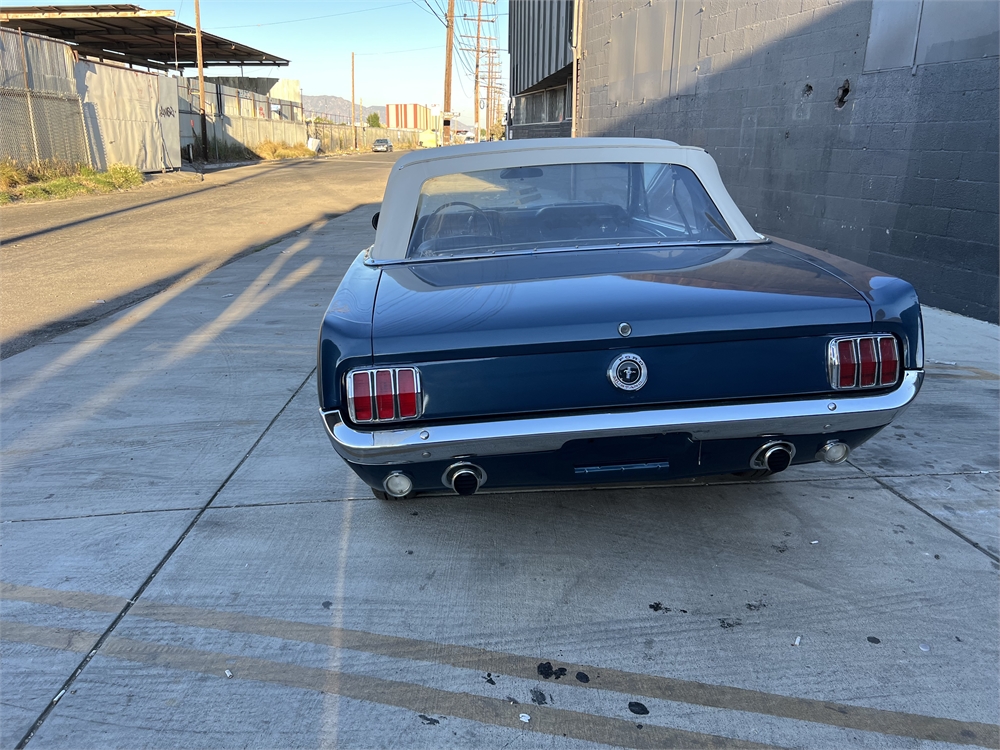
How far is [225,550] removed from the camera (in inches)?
120

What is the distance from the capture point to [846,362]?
2439 mm

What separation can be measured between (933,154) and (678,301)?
5500mm

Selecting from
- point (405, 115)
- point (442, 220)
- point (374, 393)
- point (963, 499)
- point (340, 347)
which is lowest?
point (963, 499)

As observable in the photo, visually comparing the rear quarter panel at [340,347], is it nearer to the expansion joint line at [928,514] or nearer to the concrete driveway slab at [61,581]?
the concrete driveway slab at [61,581]

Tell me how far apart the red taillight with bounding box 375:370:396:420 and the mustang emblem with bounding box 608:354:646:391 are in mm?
688

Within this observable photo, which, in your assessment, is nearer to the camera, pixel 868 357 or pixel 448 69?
pixel 868 357

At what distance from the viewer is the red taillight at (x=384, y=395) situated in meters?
2.35

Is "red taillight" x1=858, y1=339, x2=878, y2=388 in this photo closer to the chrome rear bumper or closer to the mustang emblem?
the chrome rear bumper

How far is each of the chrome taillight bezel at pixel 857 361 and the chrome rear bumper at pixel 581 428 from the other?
58 millimetres

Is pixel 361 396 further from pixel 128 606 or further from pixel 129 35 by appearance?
pixel 129 35

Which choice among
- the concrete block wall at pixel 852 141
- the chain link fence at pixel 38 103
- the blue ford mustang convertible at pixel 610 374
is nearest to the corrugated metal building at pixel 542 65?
the concrete block wall at pixel 852 141

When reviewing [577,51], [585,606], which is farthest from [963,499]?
[577,51]

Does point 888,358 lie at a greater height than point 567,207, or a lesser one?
lesser

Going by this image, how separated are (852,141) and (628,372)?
6475 millimetres
